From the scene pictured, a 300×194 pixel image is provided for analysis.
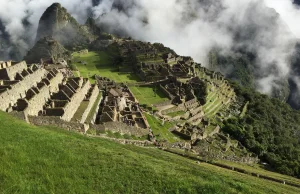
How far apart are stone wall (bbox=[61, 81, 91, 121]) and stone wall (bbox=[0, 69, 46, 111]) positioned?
466cm

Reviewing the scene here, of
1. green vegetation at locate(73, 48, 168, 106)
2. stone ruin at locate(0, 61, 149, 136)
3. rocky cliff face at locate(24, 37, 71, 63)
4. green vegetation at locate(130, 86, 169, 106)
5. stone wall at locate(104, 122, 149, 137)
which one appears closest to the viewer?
stone ruin at locate(0, 61, 149, 136)

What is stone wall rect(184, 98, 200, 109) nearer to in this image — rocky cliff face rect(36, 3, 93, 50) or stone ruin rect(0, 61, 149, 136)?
stone ruin rect(0, 61, 149, 136)

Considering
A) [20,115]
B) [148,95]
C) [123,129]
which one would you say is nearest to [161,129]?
[123,129]

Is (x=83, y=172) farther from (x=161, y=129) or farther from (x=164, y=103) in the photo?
(x=164, y=103)

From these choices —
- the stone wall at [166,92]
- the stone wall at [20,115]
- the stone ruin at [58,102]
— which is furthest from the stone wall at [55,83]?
the stone wall at [166,92]

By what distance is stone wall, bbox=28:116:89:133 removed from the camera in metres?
28.6

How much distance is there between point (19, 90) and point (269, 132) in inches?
2330

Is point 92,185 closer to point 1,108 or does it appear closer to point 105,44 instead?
point 1,108

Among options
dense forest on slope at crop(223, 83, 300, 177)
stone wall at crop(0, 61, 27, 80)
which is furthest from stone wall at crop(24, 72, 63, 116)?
dense forest on slope at crop(223, 83, 300, 177)

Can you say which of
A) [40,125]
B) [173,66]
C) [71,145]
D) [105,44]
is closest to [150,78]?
[173,66]

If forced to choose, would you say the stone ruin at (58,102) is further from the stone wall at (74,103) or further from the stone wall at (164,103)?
the stone wall at (164,103)

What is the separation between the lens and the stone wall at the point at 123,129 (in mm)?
35875

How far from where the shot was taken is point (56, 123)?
29.6m

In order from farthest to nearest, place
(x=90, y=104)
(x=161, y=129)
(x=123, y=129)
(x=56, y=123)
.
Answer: (x=161, y=129) < (x=90, y=104) < (x=123, y=129) < (x=56, y=123)
